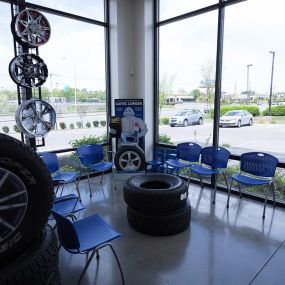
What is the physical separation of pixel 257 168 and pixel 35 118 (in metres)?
3.43

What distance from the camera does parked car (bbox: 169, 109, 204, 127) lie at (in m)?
4.60

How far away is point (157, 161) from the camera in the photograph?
195 inches

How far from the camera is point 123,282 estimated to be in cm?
203

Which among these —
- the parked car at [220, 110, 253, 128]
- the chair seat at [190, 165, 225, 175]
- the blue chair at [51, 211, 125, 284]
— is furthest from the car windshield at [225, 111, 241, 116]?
the blue chair at [51, 211, 125, 284]

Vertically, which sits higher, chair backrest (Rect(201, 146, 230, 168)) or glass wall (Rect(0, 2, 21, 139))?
glass wall (Rect(0, 2, 21, 139))

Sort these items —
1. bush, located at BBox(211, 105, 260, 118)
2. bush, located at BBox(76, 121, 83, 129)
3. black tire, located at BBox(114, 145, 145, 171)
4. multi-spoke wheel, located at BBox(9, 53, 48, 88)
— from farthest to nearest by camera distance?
bush, located at BBox(76, 121, 83, 129)
black tire, located at BBox(114, 145, 145, 171)
bush, located at BBox(211, 105, 260, 118)
multi-spoke wheel, located at BBox(9, 53, 48, 88)

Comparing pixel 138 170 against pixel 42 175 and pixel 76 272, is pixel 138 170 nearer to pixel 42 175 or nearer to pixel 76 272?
pixel 76 272

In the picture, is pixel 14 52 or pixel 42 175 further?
pixel 14 52

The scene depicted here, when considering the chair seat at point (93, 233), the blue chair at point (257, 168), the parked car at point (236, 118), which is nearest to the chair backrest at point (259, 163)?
the blue chair at point (257, 168)

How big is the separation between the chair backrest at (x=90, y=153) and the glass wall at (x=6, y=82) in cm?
110

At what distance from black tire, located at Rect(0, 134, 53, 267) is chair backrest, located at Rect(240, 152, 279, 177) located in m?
2.98

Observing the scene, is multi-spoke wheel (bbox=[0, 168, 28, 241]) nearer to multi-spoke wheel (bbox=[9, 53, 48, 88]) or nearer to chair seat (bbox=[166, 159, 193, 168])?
multi-spoke wheel (bbox=[9, 53, 48, 88])

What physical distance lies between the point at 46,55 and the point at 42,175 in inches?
132

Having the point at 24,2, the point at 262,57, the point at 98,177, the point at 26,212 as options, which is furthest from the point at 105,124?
the point at 26,212
